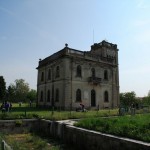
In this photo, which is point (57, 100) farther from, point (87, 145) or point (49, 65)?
point (87, 145)

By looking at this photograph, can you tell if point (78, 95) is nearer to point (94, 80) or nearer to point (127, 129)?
point (94, 80)

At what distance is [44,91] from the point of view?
37.4 meters

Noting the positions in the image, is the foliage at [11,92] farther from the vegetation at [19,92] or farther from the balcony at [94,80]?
the balcony at [94,80]

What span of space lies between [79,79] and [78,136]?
69.9 ft

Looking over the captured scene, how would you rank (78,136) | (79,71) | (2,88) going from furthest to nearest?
(2,88) < (79,71) < (78,136)

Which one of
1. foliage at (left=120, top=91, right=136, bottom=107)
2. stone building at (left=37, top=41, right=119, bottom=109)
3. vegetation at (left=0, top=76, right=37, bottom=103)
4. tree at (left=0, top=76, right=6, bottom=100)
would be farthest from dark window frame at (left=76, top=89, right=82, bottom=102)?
vegetation at (left=0, top=76, right=37, bottom=103)

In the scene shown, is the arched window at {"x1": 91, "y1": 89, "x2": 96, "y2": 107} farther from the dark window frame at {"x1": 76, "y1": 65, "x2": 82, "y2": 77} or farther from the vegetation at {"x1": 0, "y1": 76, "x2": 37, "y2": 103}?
the vegetation at {"x1": 0, "y1": 76, "x2": 37, "y2": 103}

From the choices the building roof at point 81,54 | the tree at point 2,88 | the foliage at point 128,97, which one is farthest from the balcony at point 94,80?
the tree at point 2,88

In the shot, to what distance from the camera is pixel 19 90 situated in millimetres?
96188

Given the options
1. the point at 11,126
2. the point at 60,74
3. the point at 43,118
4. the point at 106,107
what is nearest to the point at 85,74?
the point at 60,74

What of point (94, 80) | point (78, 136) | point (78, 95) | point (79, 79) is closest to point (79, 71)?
point (79, 79)

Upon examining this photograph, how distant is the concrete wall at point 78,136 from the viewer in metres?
7.79

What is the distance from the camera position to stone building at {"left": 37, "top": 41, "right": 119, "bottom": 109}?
102ft

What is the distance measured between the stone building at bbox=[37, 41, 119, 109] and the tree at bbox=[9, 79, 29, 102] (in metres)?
56.7
